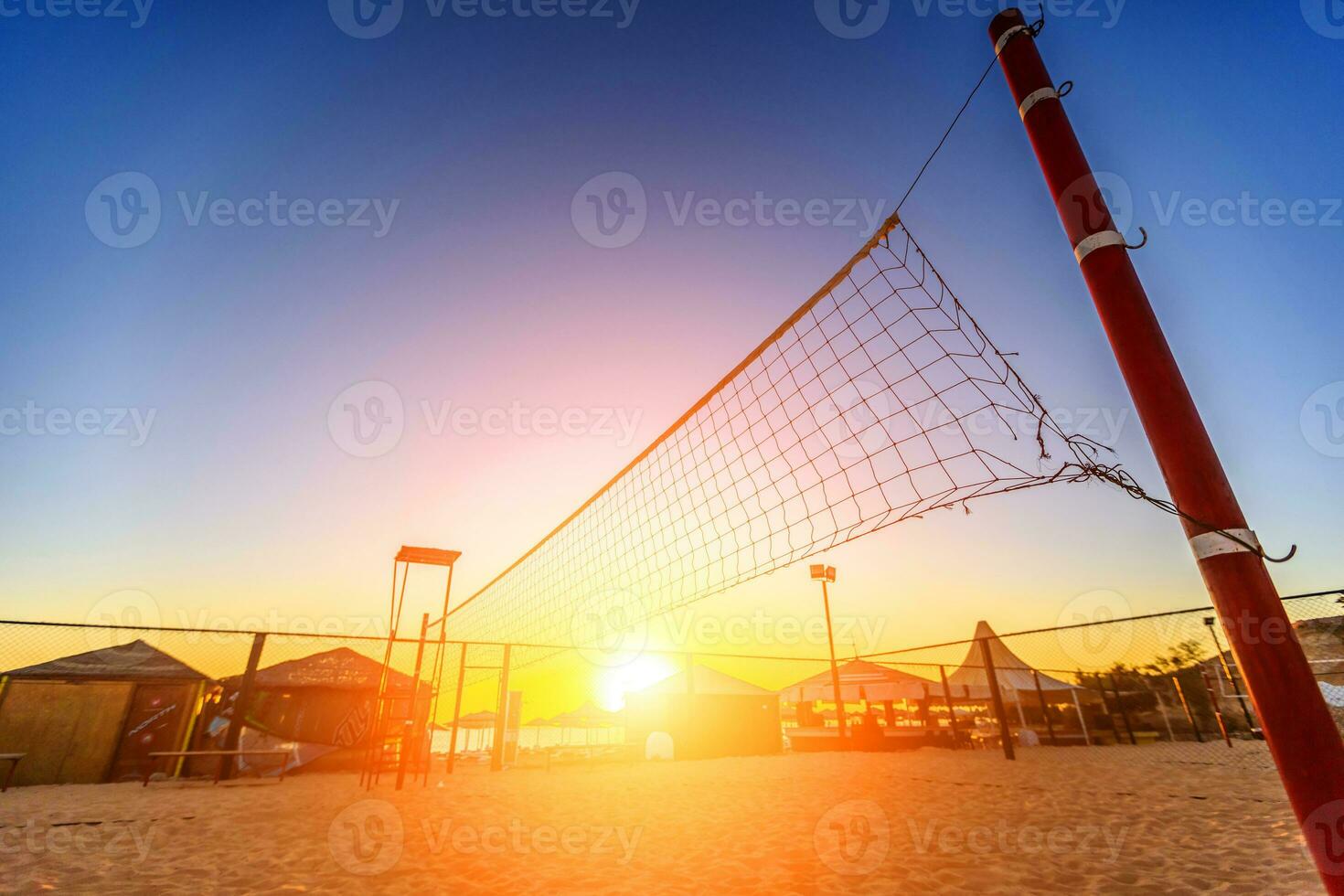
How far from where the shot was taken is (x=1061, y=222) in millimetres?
2088

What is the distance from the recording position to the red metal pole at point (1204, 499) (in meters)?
1.43

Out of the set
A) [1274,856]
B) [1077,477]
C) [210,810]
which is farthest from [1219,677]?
[210,810]

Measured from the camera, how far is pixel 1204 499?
5.42 feet

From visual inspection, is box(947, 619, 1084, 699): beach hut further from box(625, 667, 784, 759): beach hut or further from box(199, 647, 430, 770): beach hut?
box(199, 647, 430, 770): beach hut

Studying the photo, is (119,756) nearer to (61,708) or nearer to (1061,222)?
(61,708)

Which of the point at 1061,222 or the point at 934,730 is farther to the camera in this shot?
the point at 934,730

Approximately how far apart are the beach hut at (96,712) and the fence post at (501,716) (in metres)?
4.76

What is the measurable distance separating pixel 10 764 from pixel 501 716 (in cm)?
656

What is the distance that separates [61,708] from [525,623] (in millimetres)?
6575

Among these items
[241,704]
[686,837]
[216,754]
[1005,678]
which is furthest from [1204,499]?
[1005,678]

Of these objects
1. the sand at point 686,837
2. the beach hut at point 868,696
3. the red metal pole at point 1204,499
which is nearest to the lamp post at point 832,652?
the beach hut at point 868,696

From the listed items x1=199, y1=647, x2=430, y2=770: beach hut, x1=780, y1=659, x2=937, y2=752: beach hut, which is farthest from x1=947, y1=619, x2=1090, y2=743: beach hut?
x1=199, y1=647, x2=430, y2=770: beach hut

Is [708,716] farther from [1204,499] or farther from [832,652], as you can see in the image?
[1204,499]

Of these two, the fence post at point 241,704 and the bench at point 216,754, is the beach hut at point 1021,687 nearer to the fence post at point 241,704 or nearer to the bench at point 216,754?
the bench at point 216,754
